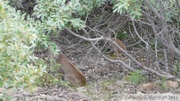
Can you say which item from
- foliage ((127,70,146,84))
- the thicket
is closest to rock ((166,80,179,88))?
the thicket

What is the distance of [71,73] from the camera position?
5.03m

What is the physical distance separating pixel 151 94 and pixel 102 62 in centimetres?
124

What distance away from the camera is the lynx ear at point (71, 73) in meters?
4.94

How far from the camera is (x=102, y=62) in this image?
5512 millimetres

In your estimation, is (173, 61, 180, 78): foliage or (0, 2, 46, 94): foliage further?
(173, 61, 180, 78): foliage

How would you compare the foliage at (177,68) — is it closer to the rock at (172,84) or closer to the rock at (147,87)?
the rock at (172,84)

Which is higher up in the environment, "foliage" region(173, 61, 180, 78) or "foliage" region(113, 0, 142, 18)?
"foliage" region(113, 0, 142, 18)

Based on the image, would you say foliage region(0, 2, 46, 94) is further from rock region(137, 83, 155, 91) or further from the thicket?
rock region(137, 83, 155, 91)

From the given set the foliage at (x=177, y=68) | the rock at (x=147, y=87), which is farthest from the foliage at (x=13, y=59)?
the foliage at (x=177, y=68)

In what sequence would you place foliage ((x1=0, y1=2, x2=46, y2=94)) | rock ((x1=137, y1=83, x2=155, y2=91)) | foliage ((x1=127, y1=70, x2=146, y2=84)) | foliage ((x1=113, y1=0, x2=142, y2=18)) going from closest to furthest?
1. foliage ((x1=0, y1=2, x2=46, y2=94))
2. foliage ((x1=113, y1=0, x2=142, y2=18))
3. rock ((x1=137, y1=83, x2=155, y2=91))
4. foliage ((x1=127, y1=70, x2=146, y2=84))

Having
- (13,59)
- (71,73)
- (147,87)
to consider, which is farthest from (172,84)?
(13,59)

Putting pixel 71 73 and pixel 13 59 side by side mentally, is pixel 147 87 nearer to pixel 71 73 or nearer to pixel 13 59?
pixel 71 73

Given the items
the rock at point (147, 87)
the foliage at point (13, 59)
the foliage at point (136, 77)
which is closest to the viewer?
the foliage at point (13, 59)

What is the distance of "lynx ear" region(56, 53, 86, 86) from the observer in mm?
4938
